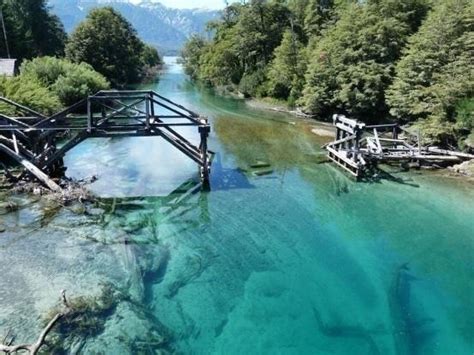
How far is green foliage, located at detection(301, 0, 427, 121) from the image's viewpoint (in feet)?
118

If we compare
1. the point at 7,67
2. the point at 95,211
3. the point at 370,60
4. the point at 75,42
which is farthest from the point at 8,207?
the point at 75,42

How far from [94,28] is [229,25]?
22.3 metres

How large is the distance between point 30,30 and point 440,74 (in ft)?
183

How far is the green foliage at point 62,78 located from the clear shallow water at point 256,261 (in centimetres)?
1613

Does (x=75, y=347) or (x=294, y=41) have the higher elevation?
(x=294, y=41)

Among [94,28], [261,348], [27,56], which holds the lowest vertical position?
[261,348]

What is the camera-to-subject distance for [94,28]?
6419 centimetres

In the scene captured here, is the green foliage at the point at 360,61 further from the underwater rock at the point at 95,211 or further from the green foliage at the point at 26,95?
the underwater rock at the point at 95,211

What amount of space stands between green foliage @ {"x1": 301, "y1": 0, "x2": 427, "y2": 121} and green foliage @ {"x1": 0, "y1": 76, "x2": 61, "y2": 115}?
22.7 m

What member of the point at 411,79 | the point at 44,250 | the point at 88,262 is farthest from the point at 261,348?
the point at 411,79

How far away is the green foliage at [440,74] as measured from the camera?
26.3 m

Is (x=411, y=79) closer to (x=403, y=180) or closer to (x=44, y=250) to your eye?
(x=403, y=180)

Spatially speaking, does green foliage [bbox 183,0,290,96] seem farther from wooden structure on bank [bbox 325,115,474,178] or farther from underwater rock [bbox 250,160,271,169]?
underwater rock [bbox 250,160,271,169]

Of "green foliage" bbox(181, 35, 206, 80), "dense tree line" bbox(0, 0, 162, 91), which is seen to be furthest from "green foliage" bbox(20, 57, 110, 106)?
"green foliage" bbox(181, 35, 206, 80)
